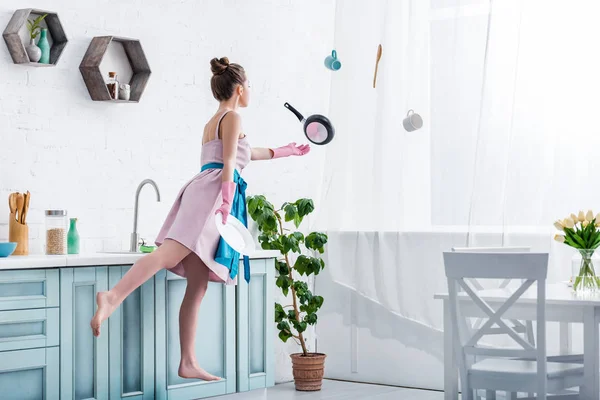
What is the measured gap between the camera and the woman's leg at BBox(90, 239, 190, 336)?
3744mm

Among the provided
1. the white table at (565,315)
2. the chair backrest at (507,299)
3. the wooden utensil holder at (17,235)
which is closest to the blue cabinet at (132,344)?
the wooden utensil holder at (17,235)

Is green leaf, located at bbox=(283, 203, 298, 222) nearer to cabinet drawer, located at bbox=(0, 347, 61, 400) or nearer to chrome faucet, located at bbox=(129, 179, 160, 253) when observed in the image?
chrome faucet, located at bbox=(129, 179, 160, 253)

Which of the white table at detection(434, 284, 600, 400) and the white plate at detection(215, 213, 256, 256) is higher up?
the white plate at detection(215, 213, 256, 256)

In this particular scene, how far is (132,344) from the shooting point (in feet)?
13.5

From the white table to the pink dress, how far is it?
1.21 meters

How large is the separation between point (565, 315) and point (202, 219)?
1730 millimetres

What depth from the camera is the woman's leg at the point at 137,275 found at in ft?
12.3

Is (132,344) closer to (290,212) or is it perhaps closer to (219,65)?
(290,212)

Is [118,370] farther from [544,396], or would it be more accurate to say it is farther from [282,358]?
[544,396]

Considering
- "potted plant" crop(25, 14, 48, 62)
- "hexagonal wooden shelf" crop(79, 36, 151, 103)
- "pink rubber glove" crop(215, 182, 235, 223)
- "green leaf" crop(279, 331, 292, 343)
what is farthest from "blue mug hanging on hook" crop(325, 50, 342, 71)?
"potted plant" crop(25, 14, 48, 62)

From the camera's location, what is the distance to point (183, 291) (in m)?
4.34

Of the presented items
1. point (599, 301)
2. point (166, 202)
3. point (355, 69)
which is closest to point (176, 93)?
point (166, 202)

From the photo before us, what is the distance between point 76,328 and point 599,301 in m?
2.23

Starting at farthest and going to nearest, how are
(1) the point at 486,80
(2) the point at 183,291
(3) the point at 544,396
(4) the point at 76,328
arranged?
(1) the point at 486,80 → (2) the point at 183,291 → (4) the point at 76,328 → (3) the point at 544,396
